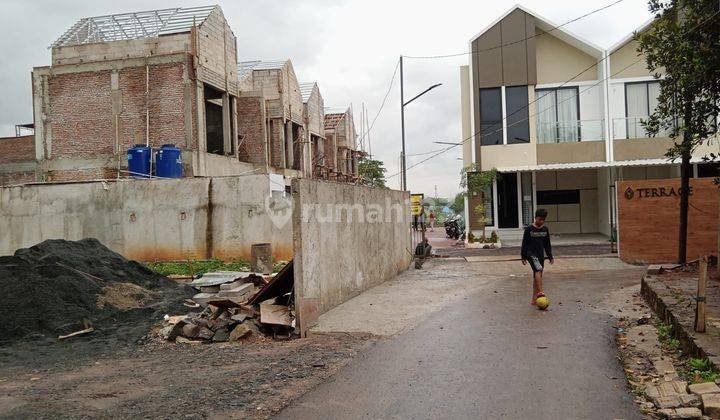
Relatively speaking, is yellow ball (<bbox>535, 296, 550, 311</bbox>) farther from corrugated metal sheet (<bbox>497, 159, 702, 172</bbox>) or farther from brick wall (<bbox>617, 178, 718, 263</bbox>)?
corrugated metal sheet (<bbox>497, 159, 702, 172</bbox>)

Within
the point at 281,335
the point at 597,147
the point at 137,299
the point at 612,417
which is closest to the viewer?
the point at 612,417

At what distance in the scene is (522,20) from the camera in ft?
80.3

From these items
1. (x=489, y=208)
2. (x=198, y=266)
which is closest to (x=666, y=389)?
(x=198, y=266)

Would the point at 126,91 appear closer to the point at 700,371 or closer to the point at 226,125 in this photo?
the point at 226,125

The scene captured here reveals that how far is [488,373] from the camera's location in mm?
6035

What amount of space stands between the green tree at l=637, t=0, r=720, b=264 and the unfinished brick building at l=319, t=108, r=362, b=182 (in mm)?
29578

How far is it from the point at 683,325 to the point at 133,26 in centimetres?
2458

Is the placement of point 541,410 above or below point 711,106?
below

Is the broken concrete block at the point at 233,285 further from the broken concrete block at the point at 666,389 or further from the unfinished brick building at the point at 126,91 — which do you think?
the unfinished brick building at the point at 126,91

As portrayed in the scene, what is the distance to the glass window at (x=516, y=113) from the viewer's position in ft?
82.0

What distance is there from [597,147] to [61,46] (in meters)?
23.4

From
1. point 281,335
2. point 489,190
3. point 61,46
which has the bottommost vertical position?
point 281,335

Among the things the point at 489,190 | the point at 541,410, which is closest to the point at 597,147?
the point at 489,190

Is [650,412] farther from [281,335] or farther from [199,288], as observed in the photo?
[199,288]
